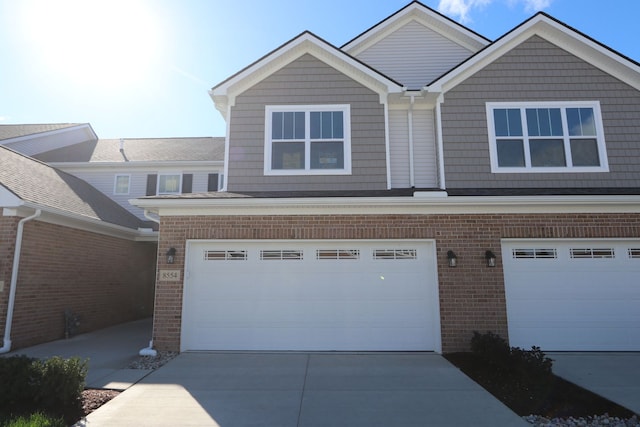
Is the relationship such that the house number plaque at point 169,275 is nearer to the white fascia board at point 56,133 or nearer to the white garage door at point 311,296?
the white garage door at point 311,296

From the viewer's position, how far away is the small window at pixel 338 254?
8.25 metres

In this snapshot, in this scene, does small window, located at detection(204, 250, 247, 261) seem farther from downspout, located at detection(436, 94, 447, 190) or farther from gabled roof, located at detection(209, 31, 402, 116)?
downspout, located at detection(436, 94, 447, 190)

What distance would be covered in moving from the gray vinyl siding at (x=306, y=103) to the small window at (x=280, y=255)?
1.67 meters

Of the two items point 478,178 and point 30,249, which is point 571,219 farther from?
point 30,249

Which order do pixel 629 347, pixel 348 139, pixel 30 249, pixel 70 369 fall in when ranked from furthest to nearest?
pixel 348 139
pixel 30 249
pixel 629 347
pixel 70 369

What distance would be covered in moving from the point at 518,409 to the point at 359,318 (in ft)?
11.3

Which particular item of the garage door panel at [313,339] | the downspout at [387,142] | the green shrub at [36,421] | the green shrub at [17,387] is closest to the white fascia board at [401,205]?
the downspout at [387,142]

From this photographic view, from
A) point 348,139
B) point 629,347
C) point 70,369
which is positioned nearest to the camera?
point 70,369

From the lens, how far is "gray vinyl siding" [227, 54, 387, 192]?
927cm

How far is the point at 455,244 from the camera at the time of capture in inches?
317

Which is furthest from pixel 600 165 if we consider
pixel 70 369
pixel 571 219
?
pixel 70 369

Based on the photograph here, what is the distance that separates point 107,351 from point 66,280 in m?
2.90

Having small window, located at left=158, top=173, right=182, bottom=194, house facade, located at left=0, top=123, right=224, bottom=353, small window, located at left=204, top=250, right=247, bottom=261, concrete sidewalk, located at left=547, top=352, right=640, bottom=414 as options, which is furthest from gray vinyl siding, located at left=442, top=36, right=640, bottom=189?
small window, located at left=158, top=173, right=182, bottom=194

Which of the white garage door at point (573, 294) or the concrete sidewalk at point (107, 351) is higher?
the white garage door at point (573, 294)
